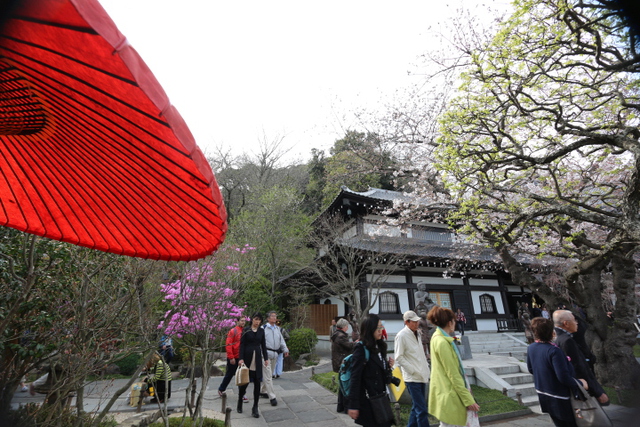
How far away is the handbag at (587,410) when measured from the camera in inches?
119

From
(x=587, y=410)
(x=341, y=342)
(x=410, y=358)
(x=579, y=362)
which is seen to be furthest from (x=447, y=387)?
(x=341, y=342)

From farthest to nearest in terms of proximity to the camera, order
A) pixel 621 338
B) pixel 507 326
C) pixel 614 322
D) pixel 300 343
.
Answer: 1. pixel 507 326
2. pixel 300 343
3. pixel 614 322
4. pixel 621 338

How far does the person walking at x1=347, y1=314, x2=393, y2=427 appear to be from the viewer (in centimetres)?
315

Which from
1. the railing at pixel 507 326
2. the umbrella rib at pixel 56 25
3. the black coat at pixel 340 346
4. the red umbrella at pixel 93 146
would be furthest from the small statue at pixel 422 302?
the railing at pixel 507 326

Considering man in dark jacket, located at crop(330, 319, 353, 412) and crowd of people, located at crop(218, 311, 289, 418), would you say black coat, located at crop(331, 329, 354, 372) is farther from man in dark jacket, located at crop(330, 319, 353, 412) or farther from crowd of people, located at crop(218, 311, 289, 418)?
crowd of people, located at crop(218, 311, 289, 418)

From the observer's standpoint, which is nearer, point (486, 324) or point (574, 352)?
point (574, 352)

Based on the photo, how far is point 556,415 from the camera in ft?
10.7

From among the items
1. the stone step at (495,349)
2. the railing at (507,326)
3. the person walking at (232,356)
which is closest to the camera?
the person walking at (232,356)

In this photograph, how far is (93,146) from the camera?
3.47 ft

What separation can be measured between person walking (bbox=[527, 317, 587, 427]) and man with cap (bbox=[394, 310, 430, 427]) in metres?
1.16

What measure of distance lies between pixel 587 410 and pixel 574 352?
67 cm

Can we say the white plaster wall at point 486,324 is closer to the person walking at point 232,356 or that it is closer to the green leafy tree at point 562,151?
the green leafy tree at point 562,151

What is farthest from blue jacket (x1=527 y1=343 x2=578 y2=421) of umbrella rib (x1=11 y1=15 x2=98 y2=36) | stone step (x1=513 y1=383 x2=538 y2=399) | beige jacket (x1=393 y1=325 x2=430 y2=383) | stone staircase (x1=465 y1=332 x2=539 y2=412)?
stone step (x1=513 y1=383 x2=538 y2=399)

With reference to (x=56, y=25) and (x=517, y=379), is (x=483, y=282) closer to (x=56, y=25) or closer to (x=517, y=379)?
(x=517, y=379)
